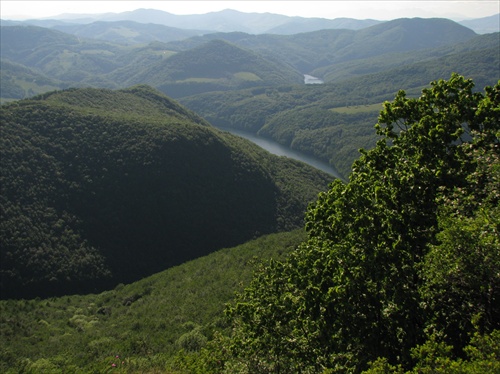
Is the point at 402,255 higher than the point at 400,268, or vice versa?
the point at 402,255

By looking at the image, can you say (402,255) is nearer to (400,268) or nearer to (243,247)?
(400,268)

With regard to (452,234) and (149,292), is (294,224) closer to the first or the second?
(149,292)

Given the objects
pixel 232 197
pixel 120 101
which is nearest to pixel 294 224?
pixel 232 197

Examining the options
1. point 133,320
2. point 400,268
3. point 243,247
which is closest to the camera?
point 400,268

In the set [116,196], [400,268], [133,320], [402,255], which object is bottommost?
[133,320]

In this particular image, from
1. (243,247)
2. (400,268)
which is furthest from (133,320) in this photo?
(400,268)

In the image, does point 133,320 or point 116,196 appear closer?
point 133,320
